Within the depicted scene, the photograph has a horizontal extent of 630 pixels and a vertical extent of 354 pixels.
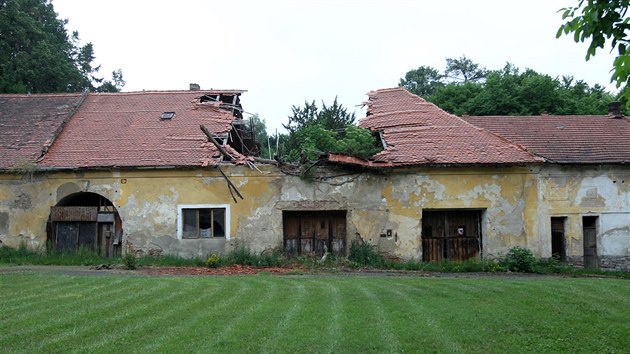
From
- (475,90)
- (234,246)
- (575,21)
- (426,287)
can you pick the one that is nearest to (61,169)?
(234,246)

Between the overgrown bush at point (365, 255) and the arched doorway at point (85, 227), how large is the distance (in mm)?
7680

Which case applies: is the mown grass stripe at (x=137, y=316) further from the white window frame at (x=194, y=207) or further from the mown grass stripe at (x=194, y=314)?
the white window frame at (x=194, y=207)

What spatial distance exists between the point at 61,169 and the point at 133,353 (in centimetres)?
1281

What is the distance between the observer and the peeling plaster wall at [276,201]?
17062mm

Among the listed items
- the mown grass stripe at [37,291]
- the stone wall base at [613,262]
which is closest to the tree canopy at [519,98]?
the stone wall base at [613,262]

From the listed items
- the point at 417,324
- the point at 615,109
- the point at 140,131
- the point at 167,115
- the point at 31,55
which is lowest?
the point at 417,324

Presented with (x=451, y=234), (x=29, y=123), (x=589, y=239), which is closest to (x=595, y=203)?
(x=589, y=239)

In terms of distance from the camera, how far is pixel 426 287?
11.4 m

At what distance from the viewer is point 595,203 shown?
17641 mm

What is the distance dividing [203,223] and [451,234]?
8.15 m

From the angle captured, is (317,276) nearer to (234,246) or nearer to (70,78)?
(234,246)

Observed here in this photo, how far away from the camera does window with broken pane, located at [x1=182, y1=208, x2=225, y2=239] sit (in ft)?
56.4

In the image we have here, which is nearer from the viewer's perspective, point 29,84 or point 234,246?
point 234,246

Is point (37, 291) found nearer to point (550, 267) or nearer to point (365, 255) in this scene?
point (365, 255)
